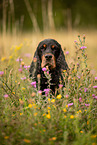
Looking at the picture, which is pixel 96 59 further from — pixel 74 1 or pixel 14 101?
pixel 74 1

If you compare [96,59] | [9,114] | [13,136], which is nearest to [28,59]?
[96,59]

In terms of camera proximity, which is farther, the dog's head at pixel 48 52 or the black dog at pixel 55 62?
the black dog at pixel 55 62

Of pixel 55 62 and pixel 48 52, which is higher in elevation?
pixel 48 52

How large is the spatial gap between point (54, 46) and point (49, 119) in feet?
4.39

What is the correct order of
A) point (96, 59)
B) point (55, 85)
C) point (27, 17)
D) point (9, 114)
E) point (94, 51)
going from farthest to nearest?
point (27, 17)
point (94, 51)
point (96, 59)
point (55, 85)
point (9, 114)

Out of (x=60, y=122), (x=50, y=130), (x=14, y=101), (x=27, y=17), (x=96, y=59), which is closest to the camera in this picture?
(x=50, y=130)

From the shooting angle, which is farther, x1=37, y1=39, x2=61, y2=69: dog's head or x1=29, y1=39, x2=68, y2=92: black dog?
x1=29, y1=39, x2=68, y2=92: black dog

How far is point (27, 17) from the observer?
585 inches

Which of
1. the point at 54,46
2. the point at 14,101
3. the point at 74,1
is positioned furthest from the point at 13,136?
the point at 74,1

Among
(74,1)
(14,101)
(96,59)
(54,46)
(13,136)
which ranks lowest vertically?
(13,136)

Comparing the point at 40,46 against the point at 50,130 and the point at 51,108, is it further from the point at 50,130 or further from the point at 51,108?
the point at 50,130

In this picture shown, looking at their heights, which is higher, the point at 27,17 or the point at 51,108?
the point at 27,17

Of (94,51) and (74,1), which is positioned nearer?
(94,51)

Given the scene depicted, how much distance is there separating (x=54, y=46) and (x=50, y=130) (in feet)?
5.07
